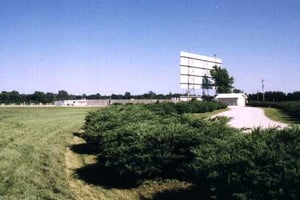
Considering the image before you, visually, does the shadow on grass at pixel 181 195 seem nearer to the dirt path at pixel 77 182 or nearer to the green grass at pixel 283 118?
the dirt path at pixel 77 182

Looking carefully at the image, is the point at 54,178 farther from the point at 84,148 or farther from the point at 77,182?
the point at 84,148

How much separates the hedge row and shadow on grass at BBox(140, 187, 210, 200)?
0.11 metres

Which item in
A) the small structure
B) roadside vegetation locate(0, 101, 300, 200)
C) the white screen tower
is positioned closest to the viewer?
roadside vegetation locate(0, 101, 300, 200)

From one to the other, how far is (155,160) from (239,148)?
283 centimetres

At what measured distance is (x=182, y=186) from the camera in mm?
9336

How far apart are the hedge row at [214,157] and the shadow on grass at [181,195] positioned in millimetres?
115

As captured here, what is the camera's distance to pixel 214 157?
713 cm

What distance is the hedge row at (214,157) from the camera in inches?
233

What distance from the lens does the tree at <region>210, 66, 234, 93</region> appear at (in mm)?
91688

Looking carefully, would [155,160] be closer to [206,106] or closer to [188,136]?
[188,136]

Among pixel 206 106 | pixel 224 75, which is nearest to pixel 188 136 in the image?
pixel 206 106

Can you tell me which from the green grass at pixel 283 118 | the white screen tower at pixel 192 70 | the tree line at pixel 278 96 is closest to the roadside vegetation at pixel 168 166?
the green grass at pixel 283 118

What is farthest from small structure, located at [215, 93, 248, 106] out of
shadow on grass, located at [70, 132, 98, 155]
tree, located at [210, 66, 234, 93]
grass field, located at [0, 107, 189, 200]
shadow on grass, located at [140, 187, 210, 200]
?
shadow on grass, located at [140, 187, 210, 200]

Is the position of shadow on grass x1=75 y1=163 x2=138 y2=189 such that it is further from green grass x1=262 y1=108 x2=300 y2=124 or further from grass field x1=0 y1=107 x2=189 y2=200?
green grass x1=262 y1=108 x2=300 y2=124
